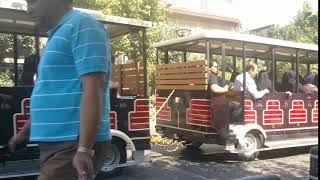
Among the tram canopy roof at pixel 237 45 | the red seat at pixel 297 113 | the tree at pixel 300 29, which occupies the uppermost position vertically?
the tree at pixel 300 29

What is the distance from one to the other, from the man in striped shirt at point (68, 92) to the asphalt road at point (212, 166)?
189 inches

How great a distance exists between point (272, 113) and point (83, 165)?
7.32 meters

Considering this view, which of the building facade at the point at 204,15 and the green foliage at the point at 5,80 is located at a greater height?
the building facade at the point at 204,15

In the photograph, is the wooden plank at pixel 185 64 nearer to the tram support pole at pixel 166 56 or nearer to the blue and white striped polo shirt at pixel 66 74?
the tram support pole at pixel 166 56

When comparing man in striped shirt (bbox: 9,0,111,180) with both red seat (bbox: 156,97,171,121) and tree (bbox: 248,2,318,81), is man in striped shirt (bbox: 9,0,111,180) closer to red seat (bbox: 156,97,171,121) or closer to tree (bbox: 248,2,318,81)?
red seat (bbox: 156,97,171,121)

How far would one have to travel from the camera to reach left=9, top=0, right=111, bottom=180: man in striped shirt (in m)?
2.14

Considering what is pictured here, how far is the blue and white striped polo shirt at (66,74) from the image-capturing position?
2170 mm

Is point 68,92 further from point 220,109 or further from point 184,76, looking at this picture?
point 184,76

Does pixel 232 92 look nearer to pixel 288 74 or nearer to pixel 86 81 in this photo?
pixel 288 74

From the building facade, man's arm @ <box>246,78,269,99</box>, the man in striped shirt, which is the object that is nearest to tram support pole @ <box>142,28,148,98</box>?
man's arm @ <box>246,78,269,99</box>

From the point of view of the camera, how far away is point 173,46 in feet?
31.4

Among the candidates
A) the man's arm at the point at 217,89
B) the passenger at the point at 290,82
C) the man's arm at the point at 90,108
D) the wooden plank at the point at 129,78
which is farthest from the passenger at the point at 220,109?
the man's arm at the point at 90,108

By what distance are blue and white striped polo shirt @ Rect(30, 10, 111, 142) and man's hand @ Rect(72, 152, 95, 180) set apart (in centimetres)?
16

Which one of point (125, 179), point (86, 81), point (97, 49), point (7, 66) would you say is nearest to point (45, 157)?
point (86, 81)
